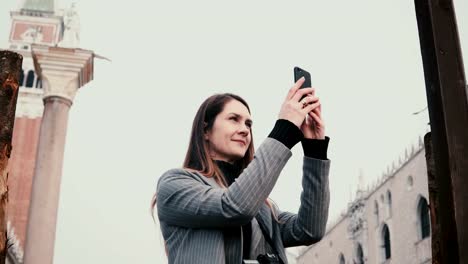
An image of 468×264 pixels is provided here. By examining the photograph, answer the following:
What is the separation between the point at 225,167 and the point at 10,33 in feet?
175

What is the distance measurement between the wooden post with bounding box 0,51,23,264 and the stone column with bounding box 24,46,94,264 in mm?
6574

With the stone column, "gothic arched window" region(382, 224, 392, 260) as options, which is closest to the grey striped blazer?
the stone column

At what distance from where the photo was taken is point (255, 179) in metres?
1.39

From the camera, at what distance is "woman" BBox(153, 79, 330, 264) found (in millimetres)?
1401

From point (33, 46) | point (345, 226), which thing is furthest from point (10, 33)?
point (33, 46)

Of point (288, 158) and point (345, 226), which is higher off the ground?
point (345, 226)

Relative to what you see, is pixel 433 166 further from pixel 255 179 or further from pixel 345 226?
pixel 345 226

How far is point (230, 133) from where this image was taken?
1.66 metres

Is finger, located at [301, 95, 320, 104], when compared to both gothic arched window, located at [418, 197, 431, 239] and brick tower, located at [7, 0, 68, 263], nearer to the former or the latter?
gothic arched window, located at [418, 197, 431, 239]

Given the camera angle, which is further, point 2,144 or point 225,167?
point 225,167

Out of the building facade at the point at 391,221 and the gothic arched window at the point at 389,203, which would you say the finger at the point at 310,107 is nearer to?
the building facade at the point at 391,221

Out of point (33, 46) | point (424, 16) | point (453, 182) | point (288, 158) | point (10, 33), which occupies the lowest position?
point (453, 182)

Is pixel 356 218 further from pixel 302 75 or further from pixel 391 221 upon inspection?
pixel 302 75

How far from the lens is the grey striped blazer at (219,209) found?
1388mm
